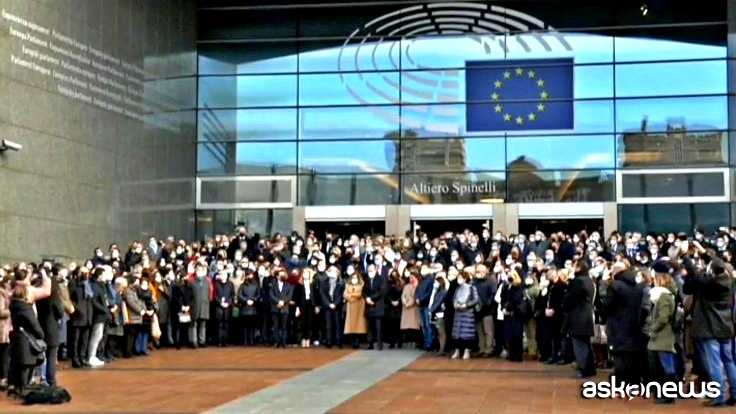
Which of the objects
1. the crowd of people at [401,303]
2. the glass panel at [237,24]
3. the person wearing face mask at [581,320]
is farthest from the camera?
the glass panel at [237,24]

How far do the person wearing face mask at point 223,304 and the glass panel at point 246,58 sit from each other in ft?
43.5

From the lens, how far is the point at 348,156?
35.0 meters

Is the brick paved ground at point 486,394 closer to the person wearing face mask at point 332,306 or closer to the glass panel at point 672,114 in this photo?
the person wearing face mask at point 332,306

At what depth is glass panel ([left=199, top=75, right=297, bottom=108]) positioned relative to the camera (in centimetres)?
3575

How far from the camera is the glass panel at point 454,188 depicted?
34281mm

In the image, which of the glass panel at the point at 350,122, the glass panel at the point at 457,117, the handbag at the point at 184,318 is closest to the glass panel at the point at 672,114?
the glass panel at the point at 457,117

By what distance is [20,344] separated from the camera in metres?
14.1

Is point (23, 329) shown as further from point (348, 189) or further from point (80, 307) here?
point (348, 189)

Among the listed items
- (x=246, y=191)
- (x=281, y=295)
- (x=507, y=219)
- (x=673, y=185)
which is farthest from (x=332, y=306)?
(x=673, y=185)

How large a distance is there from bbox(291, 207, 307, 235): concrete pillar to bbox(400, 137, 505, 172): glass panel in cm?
341

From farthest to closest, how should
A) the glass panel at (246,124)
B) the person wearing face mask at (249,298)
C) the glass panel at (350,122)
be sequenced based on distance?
1. the glass panel at (246,124)
2. the glass panel at (350,122)
3. the person wearing face mask at (249,298)

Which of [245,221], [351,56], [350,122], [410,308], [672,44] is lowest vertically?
[410,308]

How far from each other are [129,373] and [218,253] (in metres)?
10.3

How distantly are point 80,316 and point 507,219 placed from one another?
1725 centimetres
